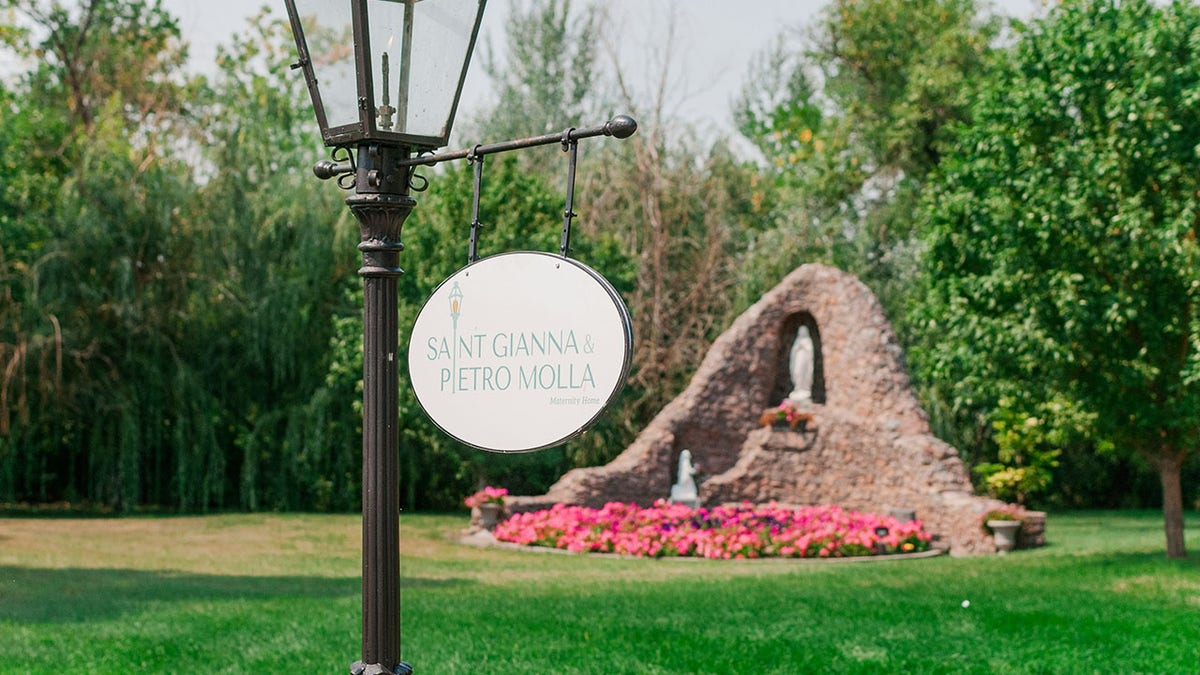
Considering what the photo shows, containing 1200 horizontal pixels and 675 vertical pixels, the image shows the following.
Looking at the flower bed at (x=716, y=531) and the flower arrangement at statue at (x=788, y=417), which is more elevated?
the flower arrangement at statue at (x=788, y=417)

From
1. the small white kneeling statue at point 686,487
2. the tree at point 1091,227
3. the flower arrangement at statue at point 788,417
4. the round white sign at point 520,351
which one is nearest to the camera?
the round white sign at point 520,351

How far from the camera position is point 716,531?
1414cm

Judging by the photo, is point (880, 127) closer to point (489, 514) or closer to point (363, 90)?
point (489, 514)

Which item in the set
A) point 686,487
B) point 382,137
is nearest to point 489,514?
point 686,487

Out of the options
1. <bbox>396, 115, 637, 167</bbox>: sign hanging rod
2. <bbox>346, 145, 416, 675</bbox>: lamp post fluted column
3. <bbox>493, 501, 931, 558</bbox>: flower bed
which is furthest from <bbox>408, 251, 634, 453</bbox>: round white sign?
<bbox>493, 501, 931, 558</bbox>: flower bed

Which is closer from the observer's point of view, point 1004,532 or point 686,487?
point 1004,532

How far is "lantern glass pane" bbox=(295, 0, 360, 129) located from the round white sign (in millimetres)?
526

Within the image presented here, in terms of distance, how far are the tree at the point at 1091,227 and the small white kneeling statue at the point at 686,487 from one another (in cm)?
479

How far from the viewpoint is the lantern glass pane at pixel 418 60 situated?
3.21 m

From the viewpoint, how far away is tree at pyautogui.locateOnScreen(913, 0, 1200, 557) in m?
11.1

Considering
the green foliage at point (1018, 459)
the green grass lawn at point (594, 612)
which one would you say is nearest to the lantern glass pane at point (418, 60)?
the green grass lawn at point (594, 612)

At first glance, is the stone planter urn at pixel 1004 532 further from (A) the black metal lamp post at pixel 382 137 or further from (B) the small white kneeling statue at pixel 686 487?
(A) the black metal lamp post at pixel 382 137

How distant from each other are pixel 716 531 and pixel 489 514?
312 centimetres

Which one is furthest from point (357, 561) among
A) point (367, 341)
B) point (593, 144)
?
point (593, 144)
